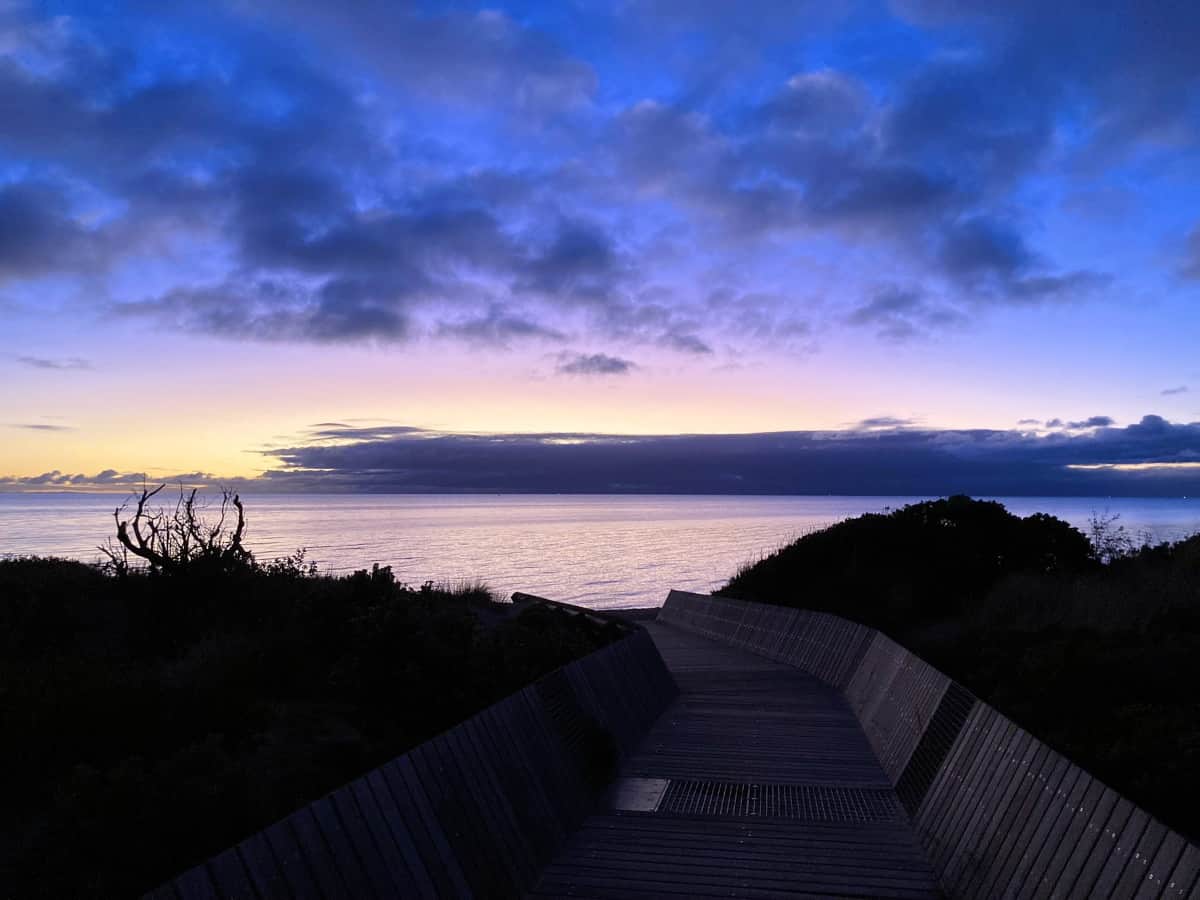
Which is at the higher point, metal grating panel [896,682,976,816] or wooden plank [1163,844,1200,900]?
wooden plank [1163,844,1200,900]

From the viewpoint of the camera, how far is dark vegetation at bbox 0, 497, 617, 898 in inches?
191

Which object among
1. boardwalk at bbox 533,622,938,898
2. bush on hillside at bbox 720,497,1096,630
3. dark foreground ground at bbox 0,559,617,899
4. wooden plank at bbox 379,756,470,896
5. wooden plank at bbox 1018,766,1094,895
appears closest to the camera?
wooden plank at bbox 1018,766,1094,895

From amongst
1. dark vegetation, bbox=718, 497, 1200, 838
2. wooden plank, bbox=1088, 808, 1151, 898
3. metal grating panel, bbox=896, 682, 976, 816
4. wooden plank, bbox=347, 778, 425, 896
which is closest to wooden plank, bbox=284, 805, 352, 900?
wooden plank, bbox=347, 778, 425, 896

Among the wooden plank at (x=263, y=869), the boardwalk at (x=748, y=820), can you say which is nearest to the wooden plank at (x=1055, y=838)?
the boardwalk at (x=748, y=820)

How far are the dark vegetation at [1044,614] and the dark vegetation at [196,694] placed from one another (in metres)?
4.67

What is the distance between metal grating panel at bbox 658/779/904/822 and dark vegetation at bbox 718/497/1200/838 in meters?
1.39

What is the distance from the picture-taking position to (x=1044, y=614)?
12758 mm

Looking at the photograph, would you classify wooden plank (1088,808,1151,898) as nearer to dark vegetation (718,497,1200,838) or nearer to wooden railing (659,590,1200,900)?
wooden railing (659,590,1200,900)

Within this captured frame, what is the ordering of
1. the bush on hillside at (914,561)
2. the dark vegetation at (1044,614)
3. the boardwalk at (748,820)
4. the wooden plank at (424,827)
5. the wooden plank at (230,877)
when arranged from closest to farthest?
1. the wooden plank at (230,877)
2. the wooden plank at (424,827)
3. the boardwalk at (748,820)
4. the dark vegetation at (1044,614)
5. the bush on hillside at (914,561)

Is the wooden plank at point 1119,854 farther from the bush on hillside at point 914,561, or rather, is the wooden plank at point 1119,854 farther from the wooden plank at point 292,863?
the bush on hillside at point 914,561

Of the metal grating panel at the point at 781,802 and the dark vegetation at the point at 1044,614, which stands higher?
the dark vegetation at the point at 1044,614

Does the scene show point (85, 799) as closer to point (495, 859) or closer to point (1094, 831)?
point (495, 859)

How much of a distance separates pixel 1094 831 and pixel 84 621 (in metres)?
10.1

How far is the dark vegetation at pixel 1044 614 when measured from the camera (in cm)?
626
